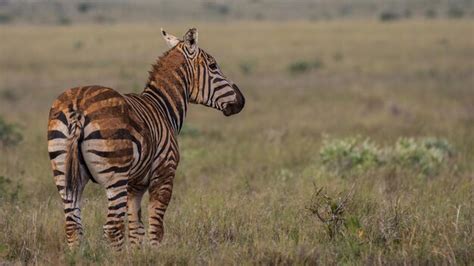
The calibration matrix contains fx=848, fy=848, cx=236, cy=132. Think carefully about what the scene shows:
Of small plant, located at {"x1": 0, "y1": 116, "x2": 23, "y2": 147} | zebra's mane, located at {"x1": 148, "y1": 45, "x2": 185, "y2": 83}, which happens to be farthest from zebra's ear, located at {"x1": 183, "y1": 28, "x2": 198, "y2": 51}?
small plant, located at {"x1": 0, "y1": 116, "x2": 23, "y2": 147}

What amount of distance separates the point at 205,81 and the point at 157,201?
3.85ft

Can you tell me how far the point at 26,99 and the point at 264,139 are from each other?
776 cm

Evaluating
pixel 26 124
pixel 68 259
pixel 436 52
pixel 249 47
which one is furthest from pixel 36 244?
pixel 249 47

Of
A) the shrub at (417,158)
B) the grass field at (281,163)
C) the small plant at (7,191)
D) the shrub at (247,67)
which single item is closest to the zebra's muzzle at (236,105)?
the grass field at (281,163)

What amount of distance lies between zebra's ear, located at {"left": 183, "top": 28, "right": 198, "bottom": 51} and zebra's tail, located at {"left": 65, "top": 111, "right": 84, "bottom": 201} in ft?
4.54

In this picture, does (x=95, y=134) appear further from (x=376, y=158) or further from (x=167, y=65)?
(x=376, y=158)

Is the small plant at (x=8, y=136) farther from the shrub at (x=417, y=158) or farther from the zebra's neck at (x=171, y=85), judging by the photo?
the zebra's neck at (x=171, y=85)

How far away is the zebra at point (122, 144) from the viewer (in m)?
5.49

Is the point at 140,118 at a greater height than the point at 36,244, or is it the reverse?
the point at 140,118

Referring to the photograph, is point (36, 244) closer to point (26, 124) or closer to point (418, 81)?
point (26, 124)

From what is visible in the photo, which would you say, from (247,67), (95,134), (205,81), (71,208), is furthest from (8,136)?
(247,67)

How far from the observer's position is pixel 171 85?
661cm

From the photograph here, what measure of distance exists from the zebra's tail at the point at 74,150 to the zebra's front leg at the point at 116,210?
0.24 m

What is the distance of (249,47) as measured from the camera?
1395 inches
